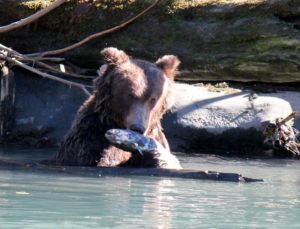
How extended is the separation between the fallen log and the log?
361cm

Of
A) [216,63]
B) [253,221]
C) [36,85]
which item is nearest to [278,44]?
[216,63]

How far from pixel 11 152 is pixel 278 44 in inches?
145

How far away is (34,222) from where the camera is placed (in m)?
4.55

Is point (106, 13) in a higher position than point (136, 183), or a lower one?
higher

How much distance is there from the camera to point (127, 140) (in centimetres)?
705

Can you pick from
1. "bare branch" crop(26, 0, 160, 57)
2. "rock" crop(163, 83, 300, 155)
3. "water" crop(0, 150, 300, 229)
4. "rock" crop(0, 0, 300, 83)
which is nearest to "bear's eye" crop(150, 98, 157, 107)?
"water" crop(0, 150, 300, 229)

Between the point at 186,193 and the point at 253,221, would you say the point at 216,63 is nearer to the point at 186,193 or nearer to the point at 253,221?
the point at 186,193

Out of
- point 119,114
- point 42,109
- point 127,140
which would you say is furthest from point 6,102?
point 127,140

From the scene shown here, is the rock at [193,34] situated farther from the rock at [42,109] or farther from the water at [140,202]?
the water at [140,202]

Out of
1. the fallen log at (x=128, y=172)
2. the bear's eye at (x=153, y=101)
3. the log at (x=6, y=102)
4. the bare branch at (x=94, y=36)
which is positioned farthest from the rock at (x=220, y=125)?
the fallen log at (x=128, y=172)

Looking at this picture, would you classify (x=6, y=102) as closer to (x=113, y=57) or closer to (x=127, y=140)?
(x=113, y=57)

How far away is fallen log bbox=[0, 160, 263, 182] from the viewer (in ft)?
21.7

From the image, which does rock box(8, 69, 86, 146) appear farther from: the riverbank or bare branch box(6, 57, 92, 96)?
bare branch box(6, 57, 92, 96)

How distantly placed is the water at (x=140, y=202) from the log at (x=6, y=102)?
3881 mm
